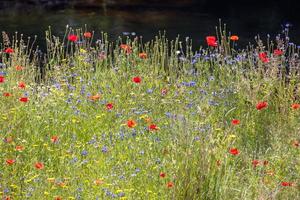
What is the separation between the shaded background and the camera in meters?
17.8

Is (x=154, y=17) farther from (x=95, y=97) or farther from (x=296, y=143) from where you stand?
(x=296, y=143)

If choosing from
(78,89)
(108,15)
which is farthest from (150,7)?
(78,89)

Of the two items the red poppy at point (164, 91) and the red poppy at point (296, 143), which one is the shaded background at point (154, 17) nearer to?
the red poppy at point (164, 91)

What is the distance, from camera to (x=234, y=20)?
20125mm

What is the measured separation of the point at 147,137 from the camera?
6059mm

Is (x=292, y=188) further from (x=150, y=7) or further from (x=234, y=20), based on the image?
(x=150, y=7)

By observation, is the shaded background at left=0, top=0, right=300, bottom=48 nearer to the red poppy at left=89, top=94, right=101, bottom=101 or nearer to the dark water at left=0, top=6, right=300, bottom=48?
the dark water at left=0, top=6, right=300, bottom=48

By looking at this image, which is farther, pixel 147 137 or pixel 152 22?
pixel 152 22

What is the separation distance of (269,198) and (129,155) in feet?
4.69

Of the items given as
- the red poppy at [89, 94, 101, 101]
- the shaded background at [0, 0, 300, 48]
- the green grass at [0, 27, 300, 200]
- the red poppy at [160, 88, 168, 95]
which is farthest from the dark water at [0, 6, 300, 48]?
the red poppy at [89, 94, 101, 101]

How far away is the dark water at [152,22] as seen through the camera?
17453 millimetres

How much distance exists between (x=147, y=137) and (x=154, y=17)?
48.3ft

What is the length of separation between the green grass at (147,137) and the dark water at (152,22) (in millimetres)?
8637

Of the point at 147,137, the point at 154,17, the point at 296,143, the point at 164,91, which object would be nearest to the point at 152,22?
the point at 154,17
